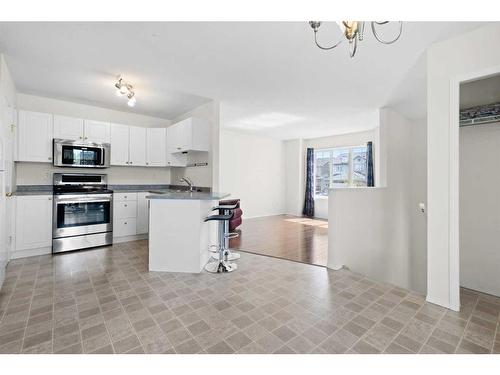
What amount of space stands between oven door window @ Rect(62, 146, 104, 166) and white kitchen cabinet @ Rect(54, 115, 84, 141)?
18cm

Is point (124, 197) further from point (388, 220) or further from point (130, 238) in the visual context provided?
point (388, 220)

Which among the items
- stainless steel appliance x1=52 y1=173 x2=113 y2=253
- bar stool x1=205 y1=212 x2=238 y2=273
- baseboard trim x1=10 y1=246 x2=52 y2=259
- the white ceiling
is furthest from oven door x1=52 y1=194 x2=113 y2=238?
bar stool x1=205 y1=212 x2=238 y2=273

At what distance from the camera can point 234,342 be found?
1.67m

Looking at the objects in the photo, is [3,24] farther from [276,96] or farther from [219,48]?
[276,96]

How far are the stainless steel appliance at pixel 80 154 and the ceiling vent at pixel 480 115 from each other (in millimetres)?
5424

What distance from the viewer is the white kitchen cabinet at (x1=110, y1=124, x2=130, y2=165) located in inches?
171

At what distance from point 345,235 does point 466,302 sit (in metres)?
1.36

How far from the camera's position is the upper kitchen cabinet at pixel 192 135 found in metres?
4.02

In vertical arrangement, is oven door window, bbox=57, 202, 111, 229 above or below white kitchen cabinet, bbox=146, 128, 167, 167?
below

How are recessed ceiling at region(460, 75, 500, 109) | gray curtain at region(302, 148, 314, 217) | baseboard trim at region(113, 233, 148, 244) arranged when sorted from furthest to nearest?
1. gray curtain at region(302, 148, 314, 217)
2. baseboard trim at region(113, 233, 148, 244)
3. recessed ceiling at region(460, 75, 500, 109)

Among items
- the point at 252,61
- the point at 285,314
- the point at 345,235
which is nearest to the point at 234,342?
the point at 285,314

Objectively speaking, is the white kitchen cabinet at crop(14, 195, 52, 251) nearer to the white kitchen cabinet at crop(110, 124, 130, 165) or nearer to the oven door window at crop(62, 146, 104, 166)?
the oven door window at crop(62, 146, 104, 166)

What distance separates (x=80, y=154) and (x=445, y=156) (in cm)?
498

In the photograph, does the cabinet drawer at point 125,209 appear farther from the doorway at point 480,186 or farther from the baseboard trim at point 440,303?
the doorway at point 480,186
